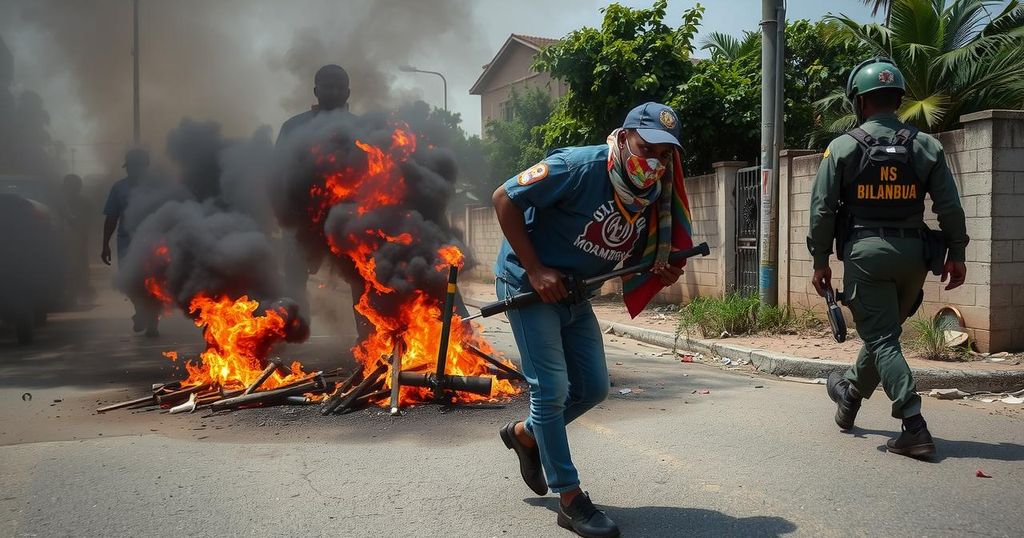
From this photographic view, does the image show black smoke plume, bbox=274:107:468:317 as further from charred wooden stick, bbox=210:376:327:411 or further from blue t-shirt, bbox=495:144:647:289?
blue t-shirt, bbox=495:144:647:289

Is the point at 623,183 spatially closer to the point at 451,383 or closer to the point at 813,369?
the point at 451,383

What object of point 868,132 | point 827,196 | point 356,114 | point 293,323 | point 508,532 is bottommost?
point 508,532

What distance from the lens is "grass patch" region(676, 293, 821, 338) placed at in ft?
27.8

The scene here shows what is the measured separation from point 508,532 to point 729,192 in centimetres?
809

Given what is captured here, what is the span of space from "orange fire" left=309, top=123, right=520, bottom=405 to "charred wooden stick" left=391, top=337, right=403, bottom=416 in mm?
71

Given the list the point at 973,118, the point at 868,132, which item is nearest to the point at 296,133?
the point at 868,132

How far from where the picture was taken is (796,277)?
8984 mm

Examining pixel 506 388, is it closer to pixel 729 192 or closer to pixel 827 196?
pixel 827 196

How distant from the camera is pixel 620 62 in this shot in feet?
39.1

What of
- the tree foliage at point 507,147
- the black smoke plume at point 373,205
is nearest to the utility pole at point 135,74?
the black smoke plume at point 373,205

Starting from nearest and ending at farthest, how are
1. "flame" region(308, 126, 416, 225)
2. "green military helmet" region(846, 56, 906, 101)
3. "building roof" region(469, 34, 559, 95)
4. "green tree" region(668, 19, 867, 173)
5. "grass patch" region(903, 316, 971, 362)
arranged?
1. "green military helmet" region(846, 56, 906, 101)
2. "flame" region(308, 126, 416, 225)
3. "grass patch" region(903, 316, 971, 362)
4. "green tree" region(668, 19, 867, 173)
5. "building roof" region(469, 34, 559, 95)

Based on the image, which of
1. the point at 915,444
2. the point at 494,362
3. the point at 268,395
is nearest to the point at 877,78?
the point at 915,444

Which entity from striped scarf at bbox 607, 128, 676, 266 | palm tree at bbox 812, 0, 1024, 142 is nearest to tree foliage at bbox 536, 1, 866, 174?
palm tree at bbox 812, 0, 1024, 142

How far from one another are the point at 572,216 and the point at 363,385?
2566mm
